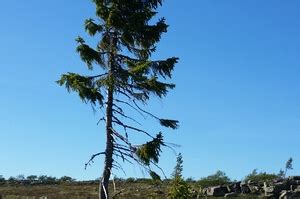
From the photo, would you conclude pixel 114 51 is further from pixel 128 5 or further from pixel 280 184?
pixel 280 184

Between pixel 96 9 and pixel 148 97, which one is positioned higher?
pixel 96 9

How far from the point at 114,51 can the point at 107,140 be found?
3.67 m

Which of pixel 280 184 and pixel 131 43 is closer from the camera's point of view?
pixel 131 43

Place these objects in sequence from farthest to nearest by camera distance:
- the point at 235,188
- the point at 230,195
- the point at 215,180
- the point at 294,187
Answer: the point at 215,180 < the point at 235,188 < the point at 230,195 < the point at 294,187

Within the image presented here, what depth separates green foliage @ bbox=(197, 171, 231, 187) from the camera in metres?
85.5

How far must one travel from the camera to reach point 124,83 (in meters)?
23.4

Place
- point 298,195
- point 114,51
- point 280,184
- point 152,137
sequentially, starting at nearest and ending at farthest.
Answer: point 152,137, point 114,51, point 298,195, point 280,184

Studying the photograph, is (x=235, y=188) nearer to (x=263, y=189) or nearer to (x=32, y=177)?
(x=263, y=189)

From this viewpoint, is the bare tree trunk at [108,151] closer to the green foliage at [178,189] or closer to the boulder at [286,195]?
the green foliage at [178,189]

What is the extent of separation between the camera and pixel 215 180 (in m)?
88.4

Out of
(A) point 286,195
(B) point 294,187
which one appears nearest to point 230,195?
(B) point 294,187

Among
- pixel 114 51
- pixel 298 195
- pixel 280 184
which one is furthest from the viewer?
pixel 280 184

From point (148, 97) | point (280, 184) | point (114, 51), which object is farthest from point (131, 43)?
point (280, 184)

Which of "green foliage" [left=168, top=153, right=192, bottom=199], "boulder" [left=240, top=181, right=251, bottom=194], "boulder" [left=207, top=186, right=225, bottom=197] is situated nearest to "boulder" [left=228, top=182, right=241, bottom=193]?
"boulder" [left=240, top=181, right=251, bottom=194]
